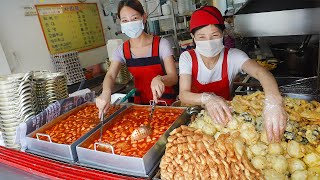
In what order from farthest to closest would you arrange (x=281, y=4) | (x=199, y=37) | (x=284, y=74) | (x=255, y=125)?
(x=284, y=74), (x=281, y=4), (x=199, y=37), (x=255, y=125)

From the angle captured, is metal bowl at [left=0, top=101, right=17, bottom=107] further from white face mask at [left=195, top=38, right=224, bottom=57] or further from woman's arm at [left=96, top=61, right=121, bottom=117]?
white face mask at [left=195, top=38, right=224, bottom=57]

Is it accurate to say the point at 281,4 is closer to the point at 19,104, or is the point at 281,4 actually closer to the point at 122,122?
the point at 122,122

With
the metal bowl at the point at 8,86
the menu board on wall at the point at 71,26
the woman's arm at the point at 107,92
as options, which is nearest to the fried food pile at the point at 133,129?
the woman's arm at the point at 107,92

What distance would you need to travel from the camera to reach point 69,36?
4.63 m

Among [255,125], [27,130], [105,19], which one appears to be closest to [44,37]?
[105,19]

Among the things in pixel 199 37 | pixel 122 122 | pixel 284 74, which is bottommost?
pixel 284 74

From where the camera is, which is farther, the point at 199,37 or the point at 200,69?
the point at 200,69

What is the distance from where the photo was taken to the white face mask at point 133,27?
2287 mm

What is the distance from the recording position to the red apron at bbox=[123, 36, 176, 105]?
99.3 inches

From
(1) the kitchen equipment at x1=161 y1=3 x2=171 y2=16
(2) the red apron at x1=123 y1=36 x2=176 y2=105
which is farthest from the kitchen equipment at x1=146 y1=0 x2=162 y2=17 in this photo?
(2) the red apron at x1=123 y1=36 x2=176 y2=105

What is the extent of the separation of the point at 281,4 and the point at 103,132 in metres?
2.60

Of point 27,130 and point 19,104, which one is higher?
point 19,104

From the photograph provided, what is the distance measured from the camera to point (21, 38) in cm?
388

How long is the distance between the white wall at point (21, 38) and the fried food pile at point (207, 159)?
354 cm
